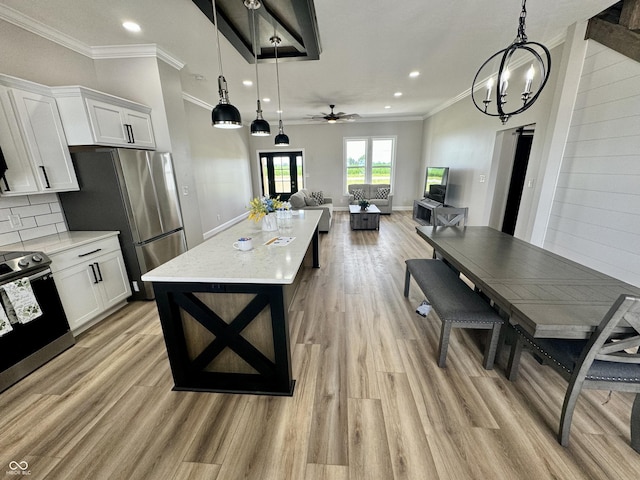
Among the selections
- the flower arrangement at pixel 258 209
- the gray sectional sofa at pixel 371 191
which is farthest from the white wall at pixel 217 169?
the gray sectional sofa at pixel 371 191

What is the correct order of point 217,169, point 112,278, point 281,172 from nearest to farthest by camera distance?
point 112,278, point 217,169, point 281,172

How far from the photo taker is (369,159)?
26.0 ft

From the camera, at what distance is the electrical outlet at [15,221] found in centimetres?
221

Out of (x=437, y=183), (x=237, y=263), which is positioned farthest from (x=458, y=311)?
(x=437, y=183)

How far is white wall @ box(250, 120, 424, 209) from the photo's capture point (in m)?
7.67

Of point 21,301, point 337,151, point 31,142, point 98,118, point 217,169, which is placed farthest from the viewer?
point 337,151

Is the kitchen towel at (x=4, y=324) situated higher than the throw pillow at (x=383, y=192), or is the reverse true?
the throw pillow at (x=383, y=192)

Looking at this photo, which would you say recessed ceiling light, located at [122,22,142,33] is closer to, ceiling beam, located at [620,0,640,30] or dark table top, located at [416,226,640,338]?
dark table top, located at [416,226,640,338]

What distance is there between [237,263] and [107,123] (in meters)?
2.34

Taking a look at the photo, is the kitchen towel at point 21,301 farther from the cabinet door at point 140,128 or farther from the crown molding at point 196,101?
the crown molding at point 196,101

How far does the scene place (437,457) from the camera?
1.30m

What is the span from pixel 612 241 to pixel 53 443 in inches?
179

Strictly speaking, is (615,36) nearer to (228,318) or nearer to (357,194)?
(228,318)

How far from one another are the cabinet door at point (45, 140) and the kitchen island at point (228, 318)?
1.70m
